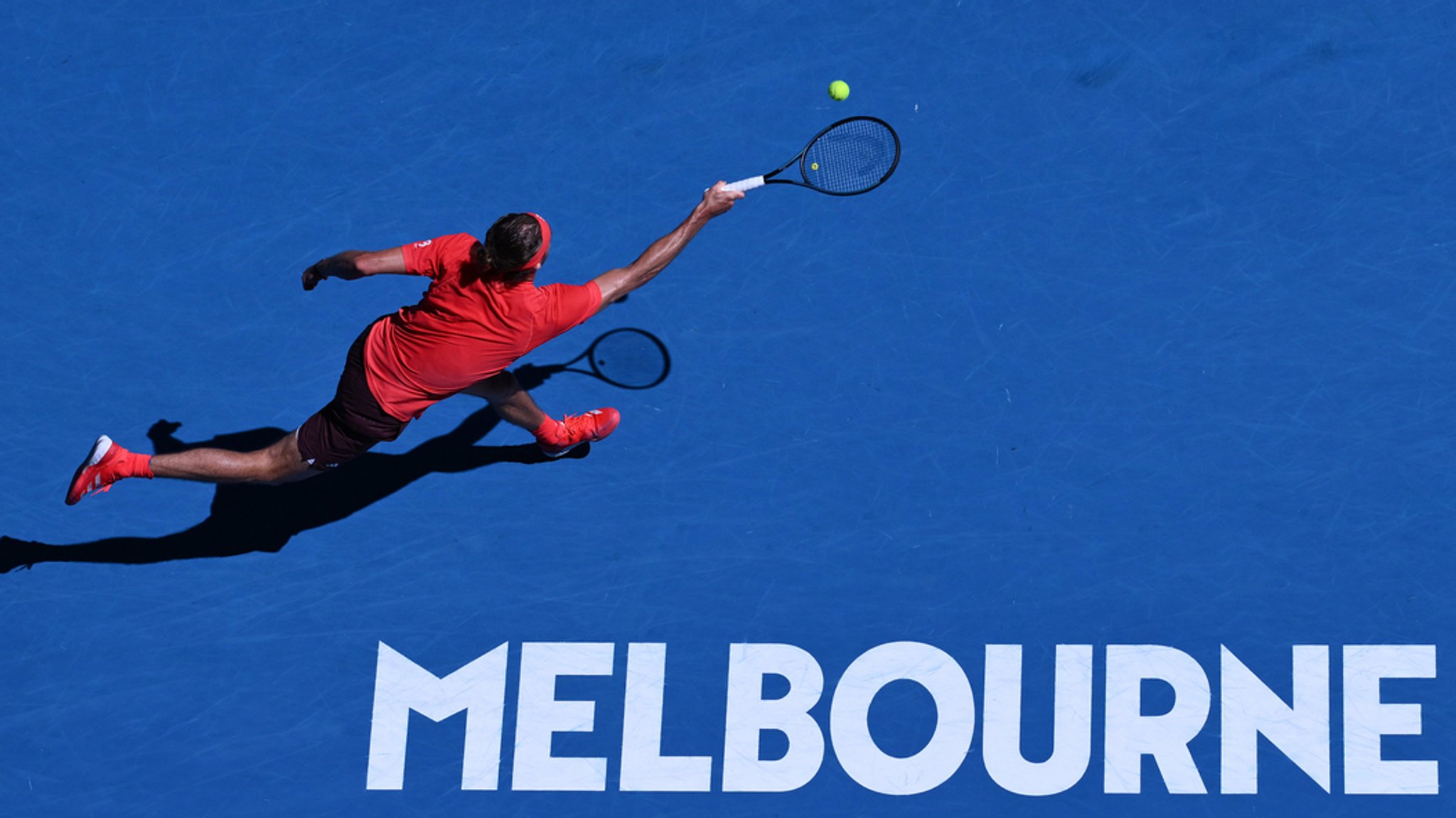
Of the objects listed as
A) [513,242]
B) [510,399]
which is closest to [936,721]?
[510,399]

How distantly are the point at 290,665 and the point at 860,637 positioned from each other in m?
2.50

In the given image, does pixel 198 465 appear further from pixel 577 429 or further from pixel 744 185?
pixel 744 185

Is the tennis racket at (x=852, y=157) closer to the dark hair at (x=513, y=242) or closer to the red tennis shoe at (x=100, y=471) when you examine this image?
the dark hair at (x=513, y=242)

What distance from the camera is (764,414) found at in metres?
6.44

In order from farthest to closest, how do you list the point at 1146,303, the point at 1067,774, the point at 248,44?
1. the point at 248,44
2. the point at 1146,303
3. the point at 1067,774

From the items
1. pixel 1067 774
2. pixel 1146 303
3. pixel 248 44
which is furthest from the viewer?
pixel 248 44

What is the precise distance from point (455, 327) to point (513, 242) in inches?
17.8

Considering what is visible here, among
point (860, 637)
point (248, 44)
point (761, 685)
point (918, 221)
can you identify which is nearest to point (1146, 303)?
point (918, 221)

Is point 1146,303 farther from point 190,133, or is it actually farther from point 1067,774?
point 190,133

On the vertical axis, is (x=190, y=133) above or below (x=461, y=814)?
above

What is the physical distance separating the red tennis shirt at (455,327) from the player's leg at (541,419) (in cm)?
36

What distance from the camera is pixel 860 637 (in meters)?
6.20

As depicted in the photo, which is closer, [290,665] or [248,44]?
[290,665]

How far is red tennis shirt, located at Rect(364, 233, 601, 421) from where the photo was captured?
525 centimetres
